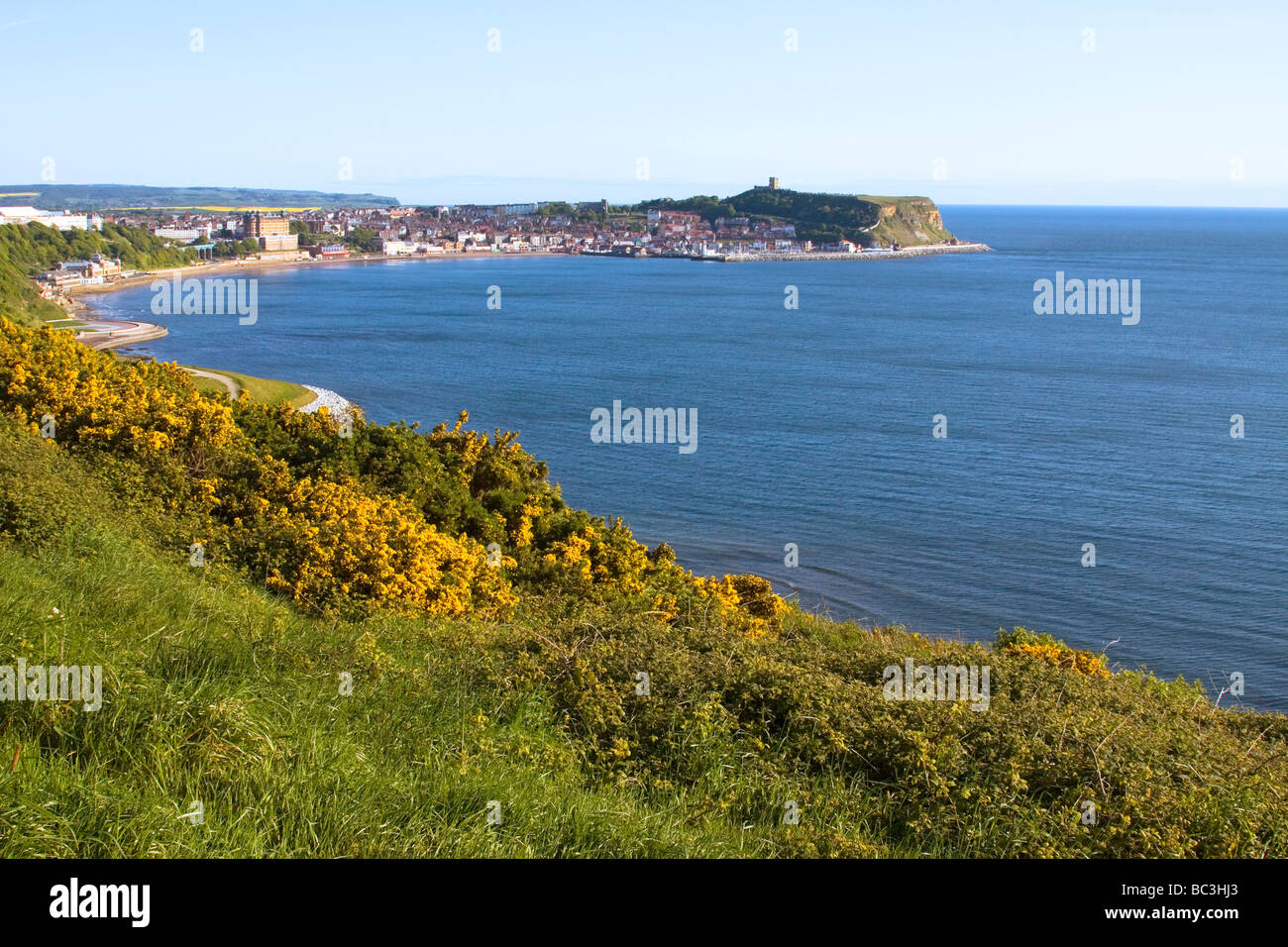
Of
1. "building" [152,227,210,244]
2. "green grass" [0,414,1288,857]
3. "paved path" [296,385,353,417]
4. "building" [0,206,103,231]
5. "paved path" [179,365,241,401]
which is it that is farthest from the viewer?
"building" [152,227,210,244]

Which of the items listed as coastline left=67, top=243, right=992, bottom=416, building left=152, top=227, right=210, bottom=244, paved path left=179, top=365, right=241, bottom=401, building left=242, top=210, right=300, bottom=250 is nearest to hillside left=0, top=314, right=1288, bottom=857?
paved path left=179, top=365, right=241, bottom=401

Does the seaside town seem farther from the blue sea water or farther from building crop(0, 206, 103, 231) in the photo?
the blue sea water

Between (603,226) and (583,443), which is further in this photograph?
(603,226)

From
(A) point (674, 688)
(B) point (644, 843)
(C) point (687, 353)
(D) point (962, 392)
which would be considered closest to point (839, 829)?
(B) point (644, 843)

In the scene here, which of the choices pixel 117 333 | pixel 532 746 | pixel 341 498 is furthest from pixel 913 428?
pixel 117 333
